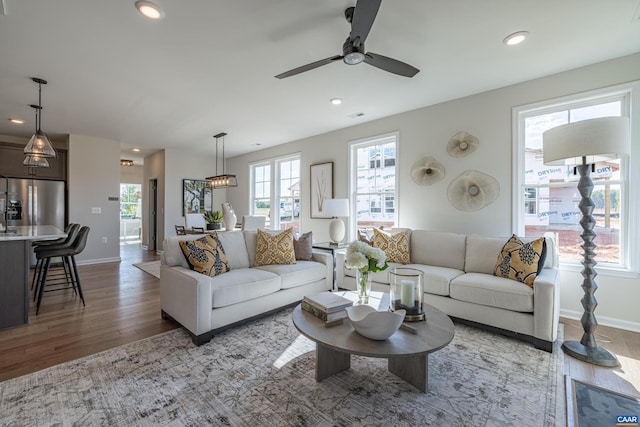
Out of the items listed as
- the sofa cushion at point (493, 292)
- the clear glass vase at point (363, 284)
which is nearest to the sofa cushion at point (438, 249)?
the sofa cushion at point (493, 292)

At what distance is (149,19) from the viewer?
2227 millimetres

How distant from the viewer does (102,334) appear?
8.76 ft

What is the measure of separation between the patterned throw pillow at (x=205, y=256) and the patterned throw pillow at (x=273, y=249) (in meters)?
0.51

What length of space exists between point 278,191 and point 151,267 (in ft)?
10.0

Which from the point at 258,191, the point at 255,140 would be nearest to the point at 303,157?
the point at 255,140

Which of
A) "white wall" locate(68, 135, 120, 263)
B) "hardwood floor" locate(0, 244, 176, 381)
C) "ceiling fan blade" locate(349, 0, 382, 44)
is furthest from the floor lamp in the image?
"white wall" locate(68, 135, 120, 263)

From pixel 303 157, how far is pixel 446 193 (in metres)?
3.07

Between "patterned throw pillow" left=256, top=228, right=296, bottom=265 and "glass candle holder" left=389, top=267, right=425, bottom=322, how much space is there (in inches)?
68.3

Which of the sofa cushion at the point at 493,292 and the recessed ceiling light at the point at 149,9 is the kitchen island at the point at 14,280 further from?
the sofa cushion at the point at 493,292

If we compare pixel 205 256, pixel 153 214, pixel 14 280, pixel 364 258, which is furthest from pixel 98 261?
pixel 364 258

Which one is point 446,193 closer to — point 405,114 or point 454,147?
point 454,147

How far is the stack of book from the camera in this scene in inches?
74.3

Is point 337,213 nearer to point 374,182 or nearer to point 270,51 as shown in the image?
point 374,182

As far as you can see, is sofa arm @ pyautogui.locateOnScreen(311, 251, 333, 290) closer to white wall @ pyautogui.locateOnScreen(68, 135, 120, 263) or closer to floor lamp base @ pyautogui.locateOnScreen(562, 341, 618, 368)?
floor lamp base @ pyautogui.locateOnScreen(562, 341, 618, 368)
